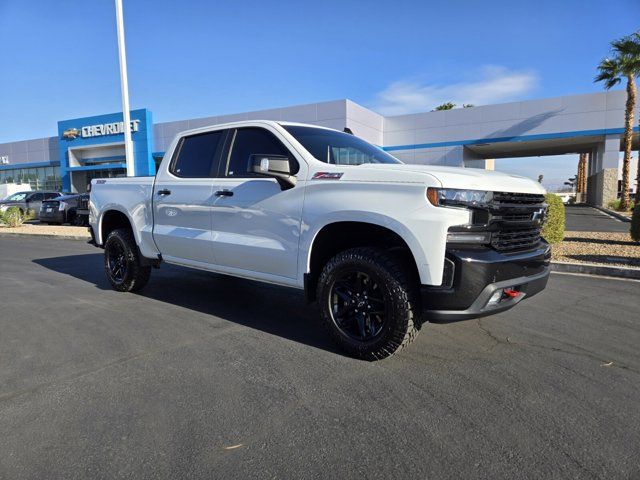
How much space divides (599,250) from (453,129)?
72.4 ft

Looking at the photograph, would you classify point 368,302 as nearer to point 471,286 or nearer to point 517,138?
point 471,286

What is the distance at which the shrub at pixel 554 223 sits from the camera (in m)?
9.07

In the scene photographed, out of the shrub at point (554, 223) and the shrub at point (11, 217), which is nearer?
the shrub at point (554, 223)

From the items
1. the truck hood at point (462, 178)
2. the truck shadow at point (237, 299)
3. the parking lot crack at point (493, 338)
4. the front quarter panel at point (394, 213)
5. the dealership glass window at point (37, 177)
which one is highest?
the dealership glass window at point (37, 177)

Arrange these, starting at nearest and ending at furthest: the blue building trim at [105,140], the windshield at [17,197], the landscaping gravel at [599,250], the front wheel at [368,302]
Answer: the front wheel at [368,302] → the landscaping gravel at [599,250] → the windshield at [17,197] → the blue building trim at [105,140]

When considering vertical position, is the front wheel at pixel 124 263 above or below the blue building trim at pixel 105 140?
below

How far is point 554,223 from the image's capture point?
30.6ft

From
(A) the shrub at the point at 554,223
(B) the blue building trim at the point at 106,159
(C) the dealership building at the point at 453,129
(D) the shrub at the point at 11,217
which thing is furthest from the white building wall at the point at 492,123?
(B) the blue building trim at the point at 106,159

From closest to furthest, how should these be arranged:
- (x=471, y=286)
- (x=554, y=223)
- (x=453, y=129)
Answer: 1. (x=471, y=286)
2. (x=554, y=223)
3. (x=453, y=129)

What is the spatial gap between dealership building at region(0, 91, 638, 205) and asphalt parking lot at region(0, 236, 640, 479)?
2310cm

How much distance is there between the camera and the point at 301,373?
11.4 ft

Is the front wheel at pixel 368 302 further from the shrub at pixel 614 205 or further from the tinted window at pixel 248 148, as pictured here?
the shrub at pixel 614 205

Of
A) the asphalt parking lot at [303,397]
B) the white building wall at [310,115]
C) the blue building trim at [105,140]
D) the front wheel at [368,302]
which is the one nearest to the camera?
the asphalt parking lot at [303,397]

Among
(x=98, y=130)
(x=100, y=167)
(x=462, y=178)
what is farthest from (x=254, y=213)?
(x=98, y=130)
